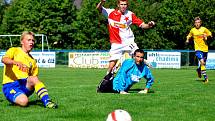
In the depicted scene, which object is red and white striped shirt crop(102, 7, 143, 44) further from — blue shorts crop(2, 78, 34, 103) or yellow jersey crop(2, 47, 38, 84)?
blue shorts crop(2, 78, 34, 103)

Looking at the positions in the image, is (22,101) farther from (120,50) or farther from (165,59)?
(165,59)

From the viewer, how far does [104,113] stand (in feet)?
26.2

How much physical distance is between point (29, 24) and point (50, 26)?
3.71 m

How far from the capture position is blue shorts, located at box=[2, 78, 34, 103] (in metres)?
9.05

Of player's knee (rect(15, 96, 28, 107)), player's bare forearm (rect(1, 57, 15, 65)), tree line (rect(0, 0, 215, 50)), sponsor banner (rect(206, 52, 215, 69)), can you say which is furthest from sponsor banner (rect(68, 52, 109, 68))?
player's bare forearm (rect(1, 57, 15, 65))

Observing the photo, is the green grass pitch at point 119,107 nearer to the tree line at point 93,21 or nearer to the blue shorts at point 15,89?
the blue shorts at point 15,89

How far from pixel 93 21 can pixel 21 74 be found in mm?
59244

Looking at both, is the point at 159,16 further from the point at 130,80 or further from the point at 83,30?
the point at 130,80

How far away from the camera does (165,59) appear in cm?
3872

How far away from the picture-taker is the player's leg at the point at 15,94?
349 inches

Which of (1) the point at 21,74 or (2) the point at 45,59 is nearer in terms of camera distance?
(1) the point at 21,74

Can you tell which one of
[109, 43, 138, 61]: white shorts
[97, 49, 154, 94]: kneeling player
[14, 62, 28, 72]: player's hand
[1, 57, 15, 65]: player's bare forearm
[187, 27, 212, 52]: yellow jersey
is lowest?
[97, 49, 154, 94]: kneeling player

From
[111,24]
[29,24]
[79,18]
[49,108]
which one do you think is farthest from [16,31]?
[49,108]

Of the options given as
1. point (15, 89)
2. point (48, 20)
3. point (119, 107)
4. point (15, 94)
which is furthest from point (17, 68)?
point (48, 20)
